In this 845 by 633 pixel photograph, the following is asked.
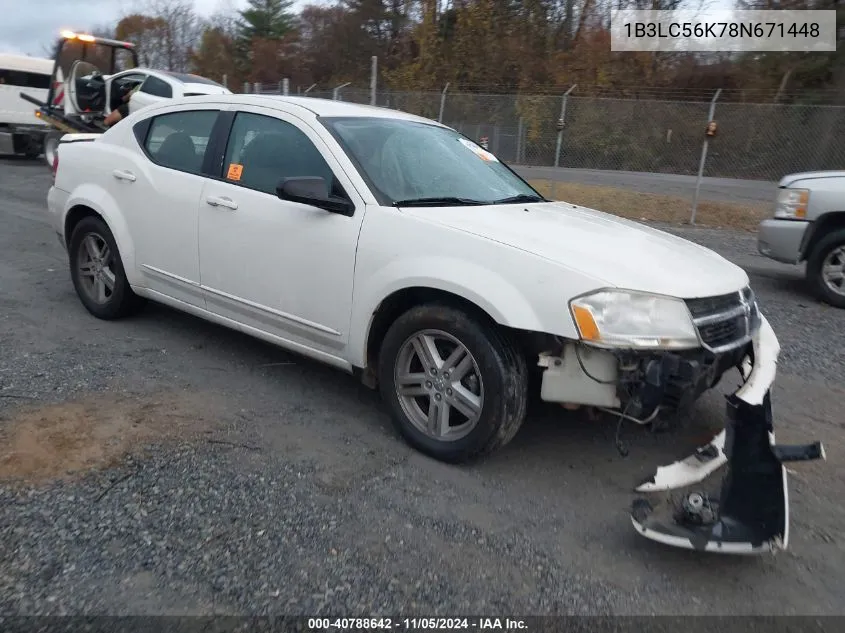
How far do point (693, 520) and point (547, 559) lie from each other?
56cm

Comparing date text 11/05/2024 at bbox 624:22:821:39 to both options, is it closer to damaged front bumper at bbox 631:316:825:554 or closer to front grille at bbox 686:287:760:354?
front grille at bbox 686:287:760:354

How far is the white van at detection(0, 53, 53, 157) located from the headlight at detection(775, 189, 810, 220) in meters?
15.8

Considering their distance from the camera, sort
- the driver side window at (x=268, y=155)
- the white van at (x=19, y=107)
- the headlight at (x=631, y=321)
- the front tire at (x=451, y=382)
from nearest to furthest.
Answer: the headlight at (x=631, y=321) < the front tire at (x=451, y=382) < the driver side window at (x=268, y=155) < the white van at (x=19, y=107)

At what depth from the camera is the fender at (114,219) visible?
4980 millimetres

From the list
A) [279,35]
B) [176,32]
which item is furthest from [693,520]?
[176,32]

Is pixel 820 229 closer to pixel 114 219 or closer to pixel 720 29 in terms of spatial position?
pixel 114 219

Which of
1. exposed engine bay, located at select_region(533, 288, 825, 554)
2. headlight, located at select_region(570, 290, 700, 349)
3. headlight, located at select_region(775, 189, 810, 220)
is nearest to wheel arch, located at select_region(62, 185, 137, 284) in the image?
exposed engine bay, located at select_region(533, 288, 825, 554)

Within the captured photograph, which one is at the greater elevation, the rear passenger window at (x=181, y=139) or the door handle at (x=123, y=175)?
the rear passenger window at (x=181, y=139)

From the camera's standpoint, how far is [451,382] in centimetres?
348

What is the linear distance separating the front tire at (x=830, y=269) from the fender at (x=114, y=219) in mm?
6225

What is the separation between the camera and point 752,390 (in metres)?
Result: 2.98

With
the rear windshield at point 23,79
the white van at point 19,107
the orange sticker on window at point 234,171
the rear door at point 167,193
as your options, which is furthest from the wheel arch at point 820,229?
the rear windshield at point 23,79

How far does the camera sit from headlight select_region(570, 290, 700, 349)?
9.95 feet

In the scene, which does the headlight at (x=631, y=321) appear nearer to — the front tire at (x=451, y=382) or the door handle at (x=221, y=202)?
the front tire at (x=451, y=382)
